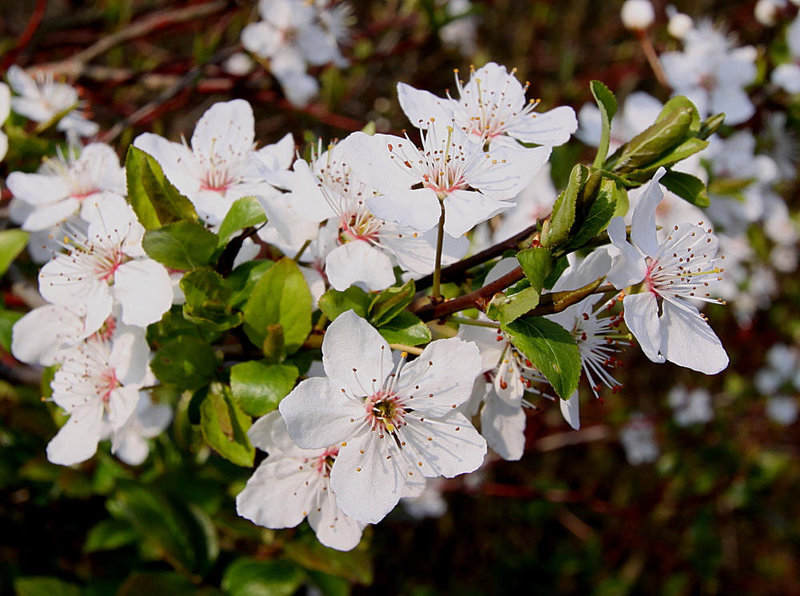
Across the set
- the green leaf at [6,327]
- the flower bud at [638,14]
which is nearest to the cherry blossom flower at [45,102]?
the green leaf at [6,327]

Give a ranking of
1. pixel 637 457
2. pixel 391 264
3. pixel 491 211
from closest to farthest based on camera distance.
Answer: pixel 491 211, pixel 391 264, pixel 637 457

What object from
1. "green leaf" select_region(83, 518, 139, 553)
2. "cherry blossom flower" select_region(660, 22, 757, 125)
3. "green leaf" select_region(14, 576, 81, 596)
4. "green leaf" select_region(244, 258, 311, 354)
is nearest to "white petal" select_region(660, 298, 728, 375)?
"green leaf" select_region(244, 258, 311, 354)

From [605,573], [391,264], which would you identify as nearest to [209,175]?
[391,264]

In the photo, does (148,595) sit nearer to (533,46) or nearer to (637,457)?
(637,457)

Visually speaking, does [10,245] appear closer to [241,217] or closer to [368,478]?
[241,217]

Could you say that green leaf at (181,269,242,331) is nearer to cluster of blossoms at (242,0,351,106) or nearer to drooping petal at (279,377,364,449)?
drooping petal at (279,377,364,449)

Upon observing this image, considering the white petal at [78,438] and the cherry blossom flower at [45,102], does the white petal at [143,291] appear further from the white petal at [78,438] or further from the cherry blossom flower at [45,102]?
the cherry blossom flower at [45,102]
